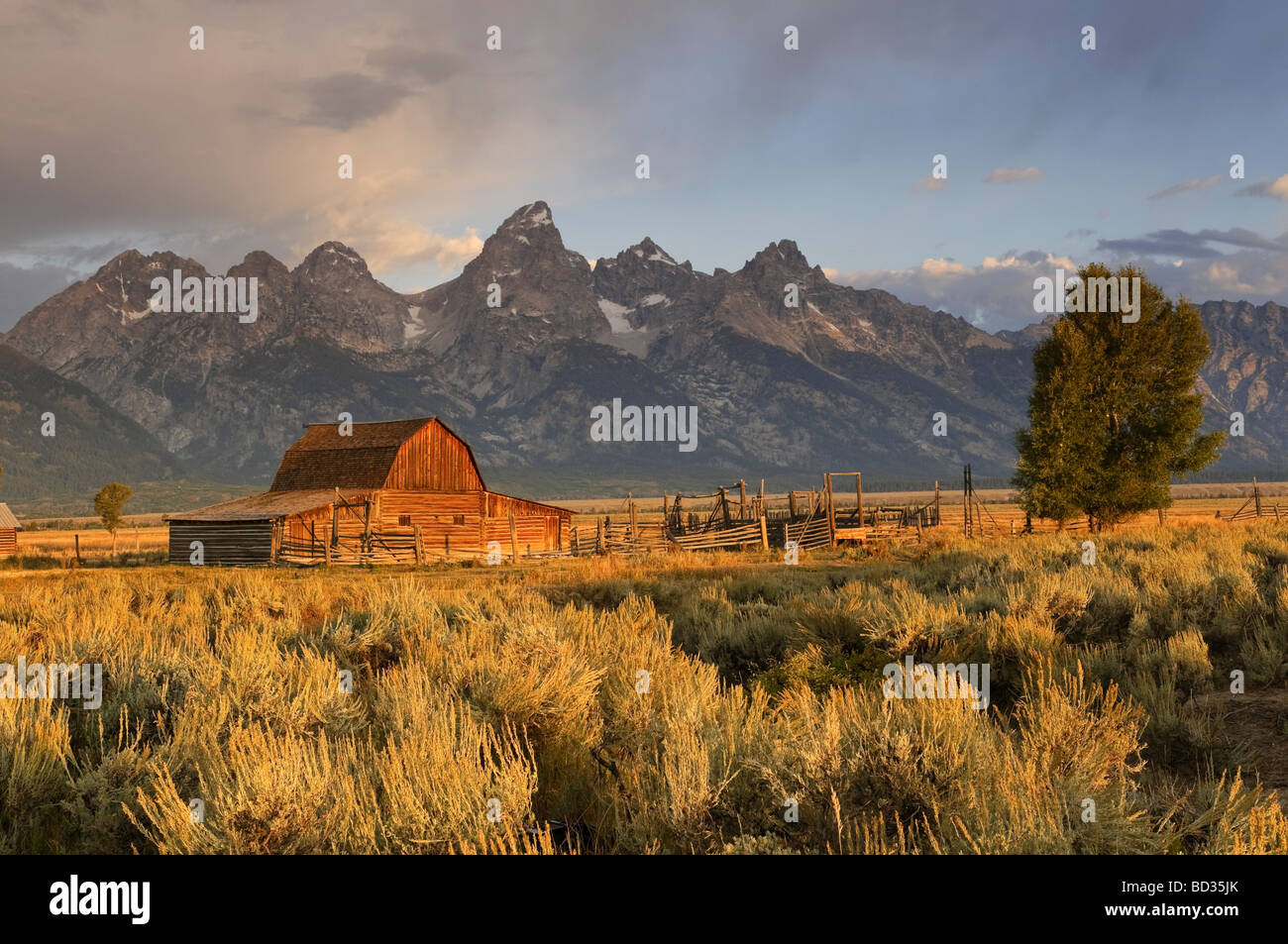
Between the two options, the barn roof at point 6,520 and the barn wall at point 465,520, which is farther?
the barn roof at point 6,520

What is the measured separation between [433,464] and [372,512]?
5.27 m

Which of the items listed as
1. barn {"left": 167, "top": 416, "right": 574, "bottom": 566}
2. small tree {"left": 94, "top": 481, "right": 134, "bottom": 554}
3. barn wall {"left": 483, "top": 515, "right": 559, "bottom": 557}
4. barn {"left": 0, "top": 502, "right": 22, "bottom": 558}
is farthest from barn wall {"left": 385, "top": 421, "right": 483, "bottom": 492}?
barn {"left": 0, "top": 502, "right": 22, "bottom": 558}

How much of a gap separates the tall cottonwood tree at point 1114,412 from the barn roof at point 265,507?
2810cm

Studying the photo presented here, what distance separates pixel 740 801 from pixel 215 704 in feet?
13.3

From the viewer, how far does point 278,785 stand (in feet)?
14.7

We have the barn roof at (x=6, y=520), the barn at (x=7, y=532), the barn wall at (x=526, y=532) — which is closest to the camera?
the barn wall at (x=526, y=532)

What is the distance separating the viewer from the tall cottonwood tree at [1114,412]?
1253 inches

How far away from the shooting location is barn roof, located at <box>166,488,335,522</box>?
37.9 m

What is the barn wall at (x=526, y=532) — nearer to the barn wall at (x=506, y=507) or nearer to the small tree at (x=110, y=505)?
the barn wall at (x=506, y=507)

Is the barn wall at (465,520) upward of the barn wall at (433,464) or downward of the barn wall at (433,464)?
downward

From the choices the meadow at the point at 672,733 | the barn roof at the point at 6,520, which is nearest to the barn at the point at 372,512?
the barn roof at the point at 6,520

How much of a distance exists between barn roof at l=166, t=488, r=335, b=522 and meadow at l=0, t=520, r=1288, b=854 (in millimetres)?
24493

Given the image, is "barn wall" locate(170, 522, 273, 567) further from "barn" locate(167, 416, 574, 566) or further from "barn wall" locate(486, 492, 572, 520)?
"barn wall" locate(486, 492, 572, 520)
